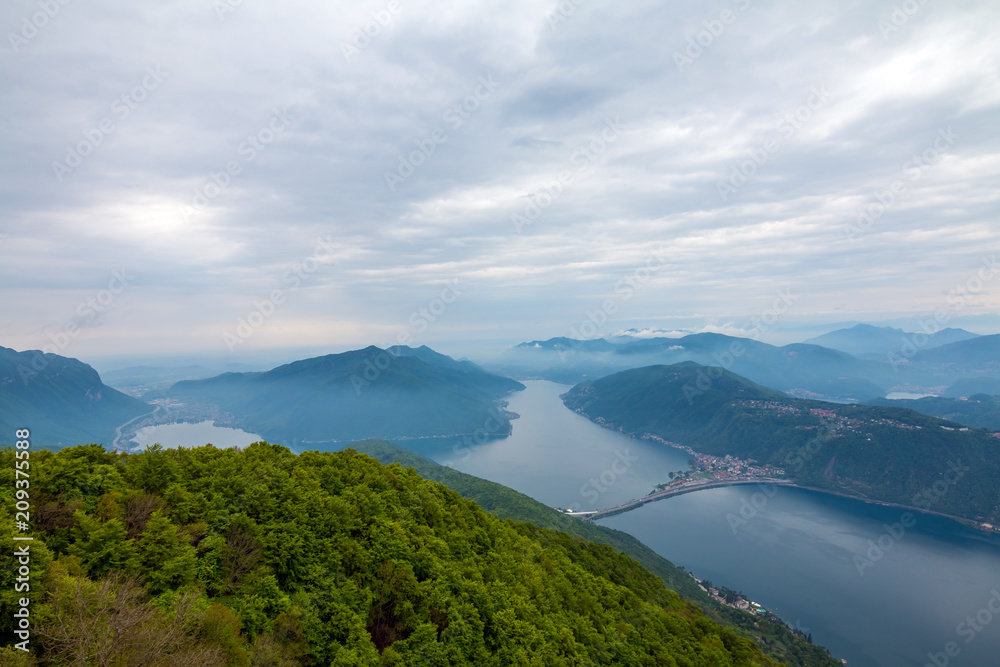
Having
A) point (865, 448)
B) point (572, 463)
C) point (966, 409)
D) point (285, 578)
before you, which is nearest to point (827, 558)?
point (865, 448)

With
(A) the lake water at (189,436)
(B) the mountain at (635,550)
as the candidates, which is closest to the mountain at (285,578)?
(B) the mountain at (635,550)

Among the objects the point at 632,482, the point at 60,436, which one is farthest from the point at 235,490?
the point at 60,436

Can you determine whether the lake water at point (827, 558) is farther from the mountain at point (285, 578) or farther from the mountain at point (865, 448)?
the mountain at point (285, 578)

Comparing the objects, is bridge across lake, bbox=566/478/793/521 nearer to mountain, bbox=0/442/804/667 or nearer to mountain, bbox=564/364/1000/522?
mountain, bbox=564/364/1000/522

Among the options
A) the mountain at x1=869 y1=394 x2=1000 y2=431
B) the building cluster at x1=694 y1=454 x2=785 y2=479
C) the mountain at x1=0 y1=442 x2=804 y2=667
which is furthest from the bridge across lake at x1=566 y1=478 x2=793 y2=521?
the mountain at x1=869 y1=394 x2=1000 y2=431

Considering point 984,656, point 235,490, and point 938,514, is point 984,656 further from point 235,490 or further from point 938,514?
point 235,490
